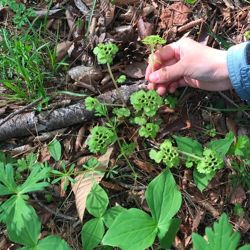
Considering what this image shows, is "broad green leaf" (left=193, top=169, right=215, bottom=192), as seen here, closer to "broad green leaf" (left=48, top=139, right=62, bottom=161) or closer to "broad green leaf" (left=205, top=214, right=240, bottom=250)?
"broad green leaf" (left=205, top=214, right=240, bottom=250)

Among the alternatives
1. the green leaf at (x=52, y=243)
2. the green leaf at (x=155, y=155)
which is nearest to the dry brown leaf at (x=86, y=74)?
the green leaf at (x=155, y=155)

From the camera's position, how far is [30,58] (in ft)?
6.73

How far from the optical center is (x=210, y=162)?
1.83 m

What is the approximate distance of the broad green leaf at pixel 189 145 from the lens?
1912 millimetres

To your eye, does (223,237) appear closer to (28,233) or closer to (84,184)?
(84,184)

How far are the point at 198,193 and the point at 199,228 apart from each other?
0.16 m

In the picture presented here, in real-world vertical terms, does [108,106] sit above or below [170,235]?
above

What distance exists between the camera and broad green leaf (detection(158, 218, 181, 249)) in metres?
1.80

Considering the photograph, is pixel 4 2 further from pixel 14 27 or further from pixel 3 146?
pixel 3 146

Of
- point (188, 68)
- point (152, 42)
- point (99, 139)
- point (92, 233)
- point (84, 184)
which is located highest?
point (152, 42)

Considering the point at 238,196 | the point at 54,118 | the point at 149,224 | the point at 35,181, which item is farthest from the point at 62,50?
the point at 238,196

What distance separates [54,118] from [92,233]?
1.88ft

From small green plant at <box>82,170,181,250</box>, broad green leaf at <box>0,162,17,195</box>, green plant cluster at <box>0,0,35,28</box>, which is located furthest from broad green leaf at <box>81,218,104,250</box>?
green plant cluster at <box>0,0,35,28</box>

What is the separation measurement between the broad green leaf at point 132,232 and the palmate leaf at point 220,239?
194mm
